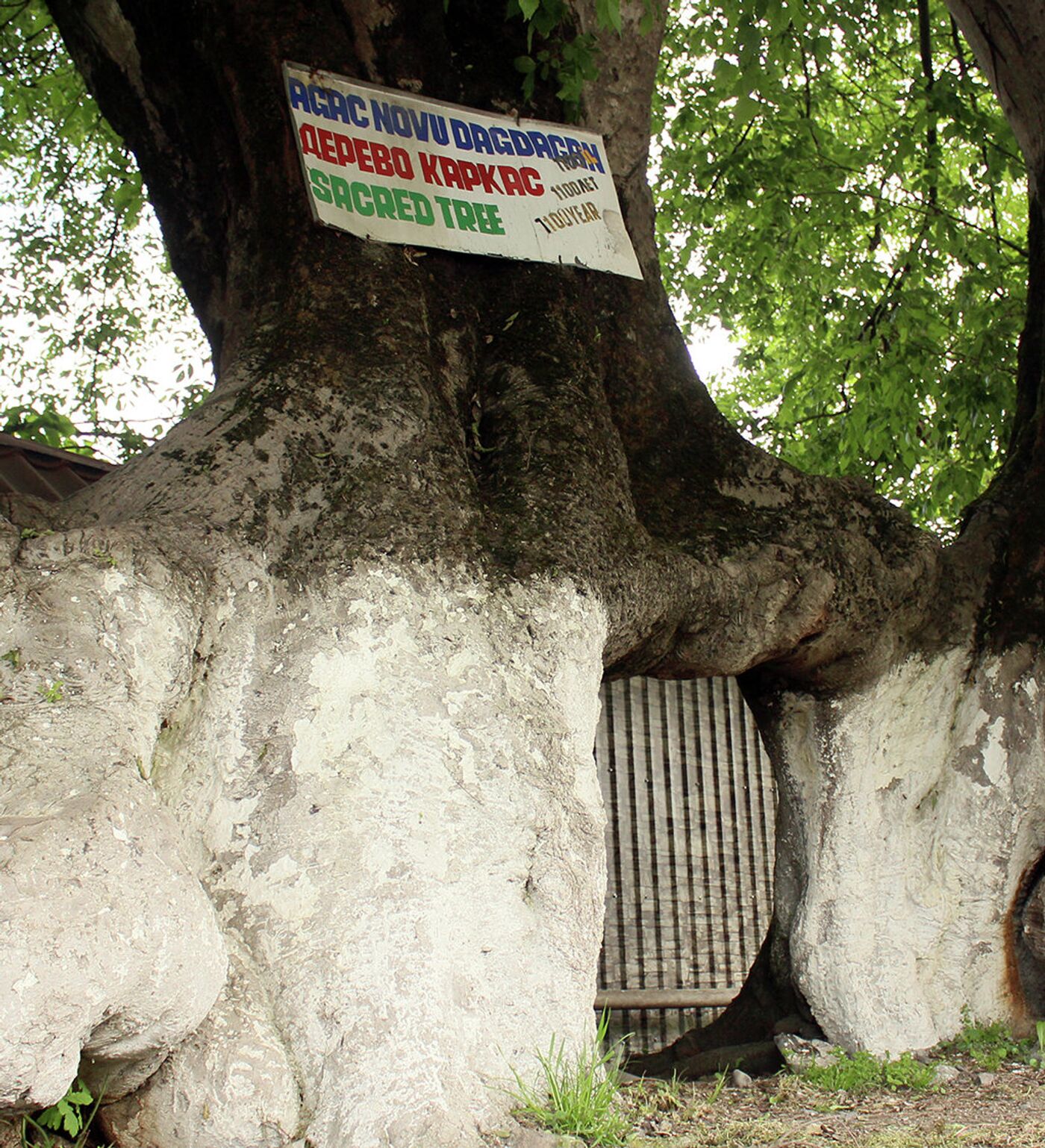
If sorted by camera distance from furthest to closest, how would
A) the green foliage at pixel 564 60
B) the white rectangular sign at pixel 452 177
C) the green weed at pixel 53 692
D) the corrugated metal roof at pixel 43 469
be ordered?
the corrugated metal roof at pixel 43 469, the green foliage at pixel 564 60, the white rectangular sign at pixel 452 177, the green weed at pixel 53 692

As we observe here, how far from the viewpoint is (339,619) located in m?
3.25

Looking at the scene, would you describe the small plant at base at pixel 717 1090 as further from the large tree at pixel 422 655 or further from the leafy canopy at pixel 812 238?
the leafy canopy at pixel 812 238

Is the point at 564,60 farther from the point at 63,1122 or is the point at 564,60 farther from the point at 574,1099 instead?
the point at 63,1122

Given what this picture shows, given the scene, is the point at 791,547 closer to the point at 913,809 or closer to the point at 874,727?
the point at 874,727

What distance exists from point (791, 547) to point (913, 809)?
121cm

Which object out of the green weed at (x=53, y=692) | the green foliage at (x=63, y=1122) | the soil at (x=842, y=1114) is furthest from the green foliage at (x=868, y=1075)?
the green weed at (x=53, y=692)

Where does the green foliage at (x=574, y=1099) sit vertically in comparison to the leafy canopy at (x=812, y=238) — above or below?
below

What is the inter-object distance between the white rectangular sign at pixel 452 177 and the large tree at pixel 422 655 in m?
0.10

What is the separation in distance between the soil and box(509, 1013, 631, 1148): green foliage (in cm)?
10

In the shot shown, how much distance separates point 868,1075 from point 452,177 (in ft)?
11.4

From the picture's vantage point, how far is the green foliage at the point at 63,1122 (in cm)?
269

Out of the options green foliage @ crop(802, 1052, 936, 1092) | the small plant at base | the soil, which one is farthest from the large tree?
the small plant at base

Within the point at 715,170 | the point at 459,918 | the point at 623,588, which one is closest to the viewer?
the point at 459,918

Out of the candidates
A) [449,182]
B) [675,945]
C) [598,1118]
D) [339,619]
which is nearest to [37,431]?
[449,182]
